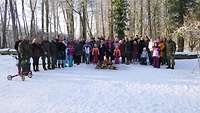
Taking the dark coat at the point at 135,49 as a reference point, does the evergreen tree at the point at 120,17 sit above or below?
above

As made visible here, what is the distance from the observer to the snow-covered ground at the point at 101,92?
529 inches

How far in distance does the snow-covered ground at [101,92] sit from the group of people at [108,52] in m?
2.01

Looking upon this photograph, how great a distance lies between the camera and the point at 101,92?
16297mm

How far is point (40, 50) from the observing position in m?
23.5

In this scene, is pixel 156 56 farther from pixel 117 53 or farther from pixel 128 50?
pixel 117 53

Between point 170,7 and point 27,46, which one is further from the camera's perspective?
point 170,7

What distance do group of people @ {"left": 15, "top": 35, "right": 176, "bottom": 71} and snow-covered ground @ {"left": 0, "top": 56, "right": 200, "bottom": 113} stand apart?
2.01 metres

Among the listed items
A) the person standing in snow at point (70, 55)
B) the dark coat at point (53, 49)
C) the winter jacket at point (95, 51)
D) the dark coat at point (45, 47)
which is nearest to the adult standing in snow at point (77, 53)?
the person standing in snow at point (70, 55)

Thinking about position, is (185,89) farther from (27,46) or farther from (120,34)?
(120,34)

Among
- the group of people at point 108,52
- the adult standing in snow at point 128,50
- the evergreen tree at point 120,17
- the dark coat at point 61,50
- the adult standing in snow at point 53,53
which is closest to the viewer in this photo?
the adult standing in snow at point 53,53

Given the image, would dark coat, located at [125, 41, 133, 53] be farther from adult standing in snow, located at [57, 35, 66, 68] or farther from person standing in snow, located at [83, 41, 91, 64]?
adult standing in snow, located at [57, 35, 66, 68]

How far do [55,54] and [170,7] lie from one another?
2029 centimetres

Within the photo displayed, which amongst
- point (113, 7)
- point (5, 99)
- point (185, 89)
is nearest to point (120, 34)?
point (113, 7)

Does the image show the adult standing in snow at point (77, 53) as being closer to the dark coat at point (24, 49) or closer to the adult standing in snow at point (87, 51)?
the adult standing in snow at point (87, 51)
